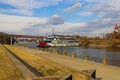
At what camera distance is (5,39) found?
529 ft

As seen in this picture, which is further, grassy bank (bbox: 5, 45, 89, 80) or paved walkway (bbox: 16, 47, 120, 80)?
paved walkway (bbox: 16, 47, 120, 80)

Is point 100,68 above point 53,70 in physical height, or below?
below

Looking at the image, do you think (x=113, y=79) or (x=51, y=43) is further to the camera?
(x=51, y=43)

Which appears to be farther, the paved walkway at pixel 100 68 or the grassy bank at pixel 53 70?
the paved walkway at pixel 100 68

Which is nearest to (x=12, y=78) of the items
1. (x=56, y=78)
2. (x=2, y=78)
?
(x=2, y=78)

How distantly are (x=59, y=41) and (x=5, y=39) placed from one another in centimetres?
3658

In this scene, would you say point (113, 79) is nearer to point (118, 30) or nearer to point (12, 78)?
point (12, 78)

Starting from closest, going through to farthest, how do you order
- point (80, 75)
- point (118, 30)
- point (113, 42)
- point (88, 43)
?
point (80, 75) → point (113, 42) → point (88, 43) → point (118, 30)

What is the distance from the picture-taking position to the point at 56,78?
14.0 metres

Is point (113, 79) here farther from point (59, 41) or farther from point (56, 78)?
point (59, 41)

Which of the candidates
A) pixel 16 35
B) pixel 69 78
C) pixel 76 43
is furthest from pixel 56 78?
pixel 16 35

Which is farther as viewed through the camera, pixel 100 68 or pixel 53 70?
pixel 100 68

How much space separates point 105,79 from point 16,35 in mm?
168311

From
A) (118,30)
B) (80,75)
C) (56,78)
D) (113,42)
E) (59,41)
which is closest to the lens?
(56,78)
